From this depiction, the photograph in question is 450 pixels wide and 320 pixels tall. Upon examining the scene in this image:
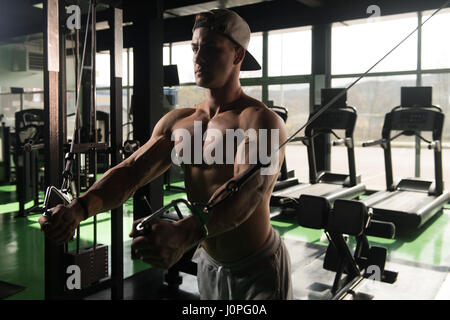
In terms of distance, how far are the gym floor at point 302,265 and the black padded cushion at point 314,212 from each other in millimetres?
663

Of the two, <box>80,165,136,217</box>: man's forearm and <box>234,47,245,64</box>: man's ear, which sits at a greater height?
<box>234,47,245,64</box>: man's ear

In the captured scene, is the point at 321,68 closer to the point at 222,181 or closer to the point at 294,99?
the point at 294,99

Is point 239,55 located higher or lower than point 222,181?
higher

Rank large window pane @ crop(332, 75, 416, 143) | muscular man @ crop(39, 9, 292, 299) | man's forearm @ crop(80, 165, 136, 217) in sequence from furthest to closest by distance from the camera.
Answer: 1. large window pane @ crop(332, 75, 416, 143)
2. man's forearm @ crop(80, 165, 136, 217)
3. muscular man @ crop(39, 9, 292, 299)

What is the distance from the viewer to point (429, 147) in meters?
6.04

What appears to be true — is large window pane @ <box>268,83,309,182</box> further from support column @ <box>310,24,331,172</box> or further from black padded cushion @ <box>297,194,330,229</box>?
black padded cushion @ <box>297,194,330,229</box>

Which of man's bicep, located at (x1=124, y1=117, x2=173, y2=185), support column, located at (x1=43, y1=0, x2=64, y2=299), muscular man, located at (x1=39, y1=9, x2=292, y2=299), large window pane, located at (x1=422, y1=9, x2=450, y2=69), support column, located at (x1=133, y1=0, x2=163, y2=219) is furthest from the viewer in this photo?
large window pane, located at (x1=422, y1=9, x2=450, y2=69)

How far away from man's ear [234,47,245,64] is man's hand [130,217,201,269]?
0.50m

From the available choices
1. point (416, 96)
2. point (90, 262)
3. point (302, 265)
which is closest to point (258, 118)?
point (90, 262)

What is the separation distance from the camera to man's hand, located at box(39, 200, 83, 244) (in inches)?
41.0

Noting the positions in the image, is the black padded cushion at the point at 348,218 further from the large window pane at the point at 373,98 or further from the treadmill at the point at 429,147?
the large window pane at the point at 373,98

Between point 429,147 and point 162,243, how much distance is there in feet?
19.8

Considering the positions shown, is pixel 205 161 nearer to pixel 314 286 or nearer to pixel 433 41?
pixel 314 286

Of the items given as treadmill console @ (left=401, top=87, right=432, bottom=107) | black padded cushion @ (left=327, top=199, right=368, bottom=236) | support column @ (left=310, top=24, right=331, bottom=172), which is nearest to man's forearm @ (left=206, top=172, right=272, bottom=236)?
black padded cushion @ (left=327, top=199, right=368, bottom=236)
